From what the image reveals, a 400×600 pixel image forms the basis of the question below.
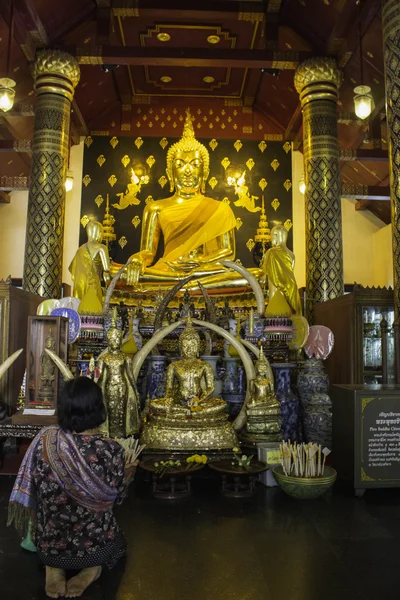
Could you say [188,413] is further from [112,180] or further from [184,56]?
[112,180]

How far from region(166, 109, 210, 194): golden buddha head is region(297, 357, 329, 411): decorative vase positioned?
4.27 metres

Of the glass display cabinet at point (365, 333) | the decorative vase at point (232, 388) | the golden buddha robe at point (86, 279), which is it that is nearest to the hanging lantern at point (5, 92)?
the golden buddha robe at point (86, 279)

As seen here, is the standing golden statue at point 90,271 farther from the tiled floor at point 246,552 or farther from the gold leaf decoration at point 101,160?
the gold leaf decoration at point 101,160

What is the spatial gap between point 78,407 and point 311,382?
2872mm

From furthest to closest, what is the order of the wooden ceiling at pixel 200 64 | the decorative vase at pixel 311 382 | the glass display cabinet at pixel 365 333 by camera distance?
1. the wooden ceiling at pixel 200 64
2. the glass display cabinet at pixel 365 333
3. the decorative vase at pixel 311 382

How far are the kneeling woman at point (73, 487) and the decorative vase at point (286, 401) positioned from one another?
8.22 ft

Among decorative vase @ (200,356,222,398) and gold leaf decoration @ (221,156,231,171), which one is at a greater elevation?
gold leaf decoration @ (221,156,231,171)

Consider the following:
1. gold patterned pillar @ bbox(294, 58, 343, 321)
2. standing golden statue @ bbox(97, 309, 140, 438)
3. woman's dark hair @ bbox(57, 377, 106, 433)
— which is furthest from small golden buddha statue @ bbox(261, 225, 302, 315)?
woman's dark hair @ bbox(57, 377, 106, 433)

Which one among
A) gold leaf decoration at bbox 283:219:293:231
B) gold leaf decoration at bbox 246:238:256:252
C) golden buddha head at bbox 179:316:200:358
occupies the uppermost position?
gold leaf decoration at bbox 283:219:293:231

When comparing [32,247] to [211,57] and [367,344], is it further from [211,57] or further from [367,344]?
[367,344]

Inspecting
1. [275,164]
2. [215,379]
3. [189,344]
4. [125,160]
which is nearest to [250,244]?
[275,164]

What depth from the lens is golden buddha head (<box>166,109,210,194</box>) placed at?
7805mm

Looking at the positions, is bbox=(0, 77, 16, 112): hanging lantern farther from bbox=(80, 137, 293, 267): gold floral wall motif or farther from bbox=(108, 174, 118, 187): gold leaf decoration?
bbox=(108, 174, 118, 187): gold leaf decoration

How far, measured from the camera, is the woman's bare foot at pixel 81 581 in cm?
175
